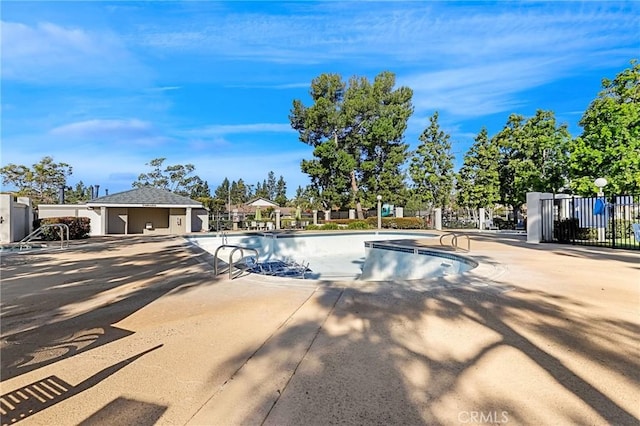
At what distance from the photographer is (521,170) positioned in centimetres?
2123

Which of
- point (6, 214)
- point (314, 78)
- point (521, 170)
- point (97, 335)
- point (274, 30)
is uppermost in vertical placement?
point (314, 78)

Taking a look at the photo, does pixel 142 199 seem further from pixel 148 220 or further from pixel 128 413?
pixel 128 413

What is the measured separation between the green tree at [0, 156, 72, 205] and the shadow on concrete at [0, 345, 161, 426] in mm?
36406

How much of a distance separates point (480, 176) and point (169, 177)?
116 feet

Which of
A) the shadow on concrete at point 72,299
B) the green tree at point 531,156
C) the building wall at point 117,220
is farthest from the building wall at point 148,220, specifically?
the green tree at point 531,156

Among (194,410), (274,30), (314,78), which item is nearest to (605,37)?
(274,30)

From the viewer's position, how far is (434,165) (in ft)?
87.7

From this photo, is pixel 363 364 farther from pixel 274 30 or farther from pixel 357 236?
pixel 357 236

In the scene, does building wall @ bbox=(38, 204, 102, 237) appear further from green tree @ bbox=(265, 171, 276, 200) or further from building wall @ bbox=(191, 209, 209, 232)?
green tree @ bbox=(265, 171, 276, 200)

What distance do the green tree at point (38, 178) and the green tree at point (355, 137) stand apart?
81.6ft

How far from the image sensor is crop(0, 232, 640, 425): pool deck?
2.01 metres

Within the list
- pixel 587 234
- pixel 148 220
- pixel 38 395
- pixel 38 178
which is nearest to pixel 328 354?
pixel 38 395

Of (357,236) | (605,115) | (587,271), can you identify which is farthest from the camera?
(357,236)

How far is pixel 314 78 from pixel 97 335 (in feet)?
98.0
